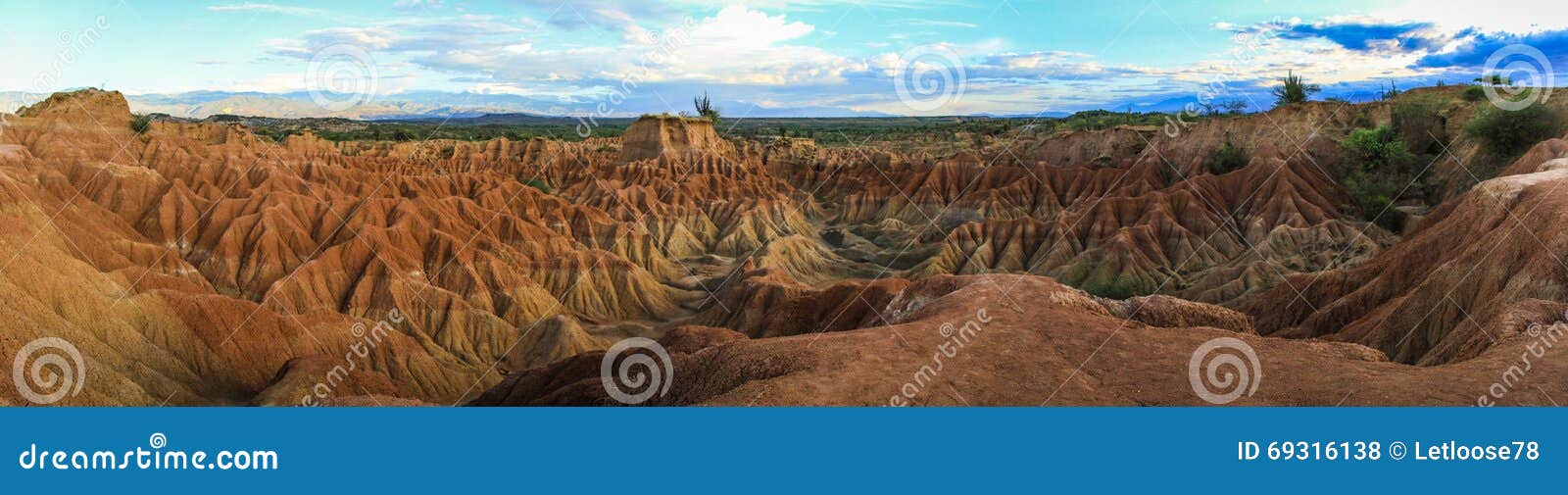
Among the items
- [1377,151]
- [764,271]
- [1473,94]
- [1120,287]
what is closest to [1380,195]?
[1377,151]

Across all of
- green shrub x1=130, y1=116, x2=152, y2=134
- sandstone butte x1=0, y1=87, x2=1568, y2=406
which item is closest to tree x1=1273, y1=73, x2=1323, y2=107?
sandstone butte x1=0, y1=87, x2=1568, y2=406

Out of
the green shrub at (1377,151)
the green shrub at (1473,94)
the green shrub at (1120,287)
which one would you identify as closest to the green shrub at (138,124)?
the green shrub at (1120,287)

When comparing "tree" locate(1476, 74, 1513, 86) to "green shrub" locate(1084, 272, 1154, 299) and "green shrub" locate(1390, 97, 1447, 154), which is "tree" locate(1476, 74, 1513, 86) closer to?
"green shrub" locate(1390, 97, 1447, 154)

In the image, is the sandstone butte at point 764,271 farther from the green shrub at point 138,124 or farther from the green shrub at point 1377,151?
the green shrub at point 1377,151

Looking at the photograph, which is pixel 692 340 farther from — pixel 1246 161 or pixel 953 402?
pixel 1246 161

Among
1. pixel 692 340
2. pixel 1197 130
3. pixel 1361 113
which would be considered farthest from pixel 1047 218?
pixel 692 340

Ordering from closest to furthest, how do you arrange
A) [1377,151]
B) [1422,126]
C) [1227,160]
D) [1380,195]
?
[1380,195] < [1377,151] < [1422,126] < [1227,160]

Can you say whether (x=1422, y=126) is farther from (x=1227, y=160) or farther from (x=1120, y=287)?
(x=1120, y=287)

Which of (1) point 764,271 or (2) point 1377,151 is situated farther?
(2) point 1377,151
